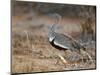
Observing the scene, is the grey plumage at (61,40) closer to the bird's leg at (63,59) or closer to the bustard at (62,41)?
the bustard at (62,41)

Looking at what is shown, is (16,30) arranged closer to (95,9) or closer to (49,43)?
(49,43)

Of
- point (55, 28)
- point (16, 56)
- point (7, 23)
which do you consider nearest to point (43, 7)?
point (55, 28)

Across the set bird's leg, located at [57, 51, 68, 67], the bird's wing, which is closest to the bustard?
the bird's wing

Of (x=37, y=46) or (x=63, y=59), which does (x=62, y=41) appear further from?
(x=37, y=46)

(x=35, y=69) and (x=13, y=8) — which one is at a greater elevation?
(x=13, y=8)

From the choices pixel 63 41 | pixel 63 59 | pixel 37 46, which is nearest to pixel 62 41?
pixel 63 41

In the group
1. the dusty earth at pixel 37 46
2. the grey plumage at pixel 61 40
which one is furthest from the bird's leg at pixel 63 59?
the grey plumage at pixel 61 40

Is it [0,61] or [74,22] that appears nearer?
[0,61]
